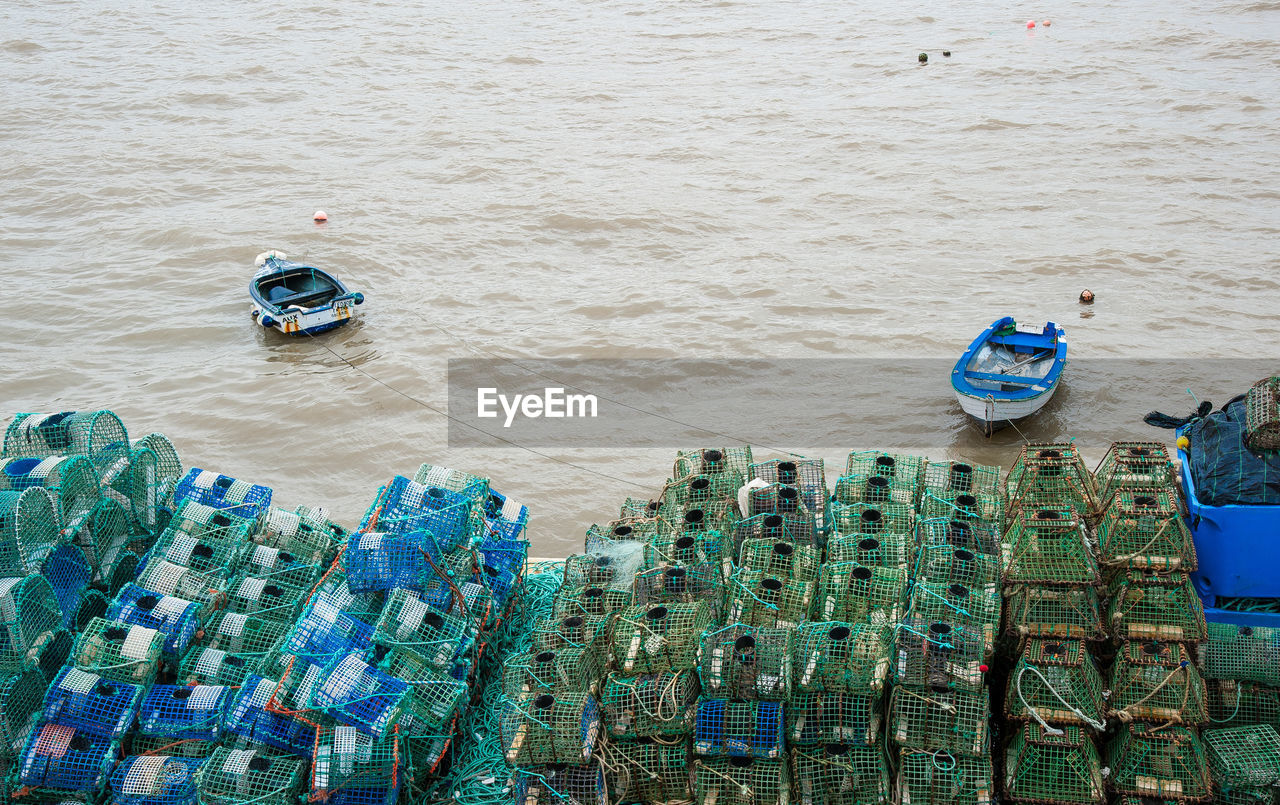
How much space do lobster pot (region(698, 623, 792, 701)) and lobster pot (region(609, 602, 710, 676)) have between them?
23 cm

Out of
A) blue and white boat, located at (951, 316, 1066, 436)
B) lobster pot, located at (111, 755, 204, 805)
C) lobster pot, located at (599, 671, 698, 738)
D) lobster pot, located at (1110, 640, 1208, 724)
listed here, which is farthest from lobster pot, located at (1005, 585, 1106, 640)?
blue and white boat, located at (951, 316, 1066, 436)

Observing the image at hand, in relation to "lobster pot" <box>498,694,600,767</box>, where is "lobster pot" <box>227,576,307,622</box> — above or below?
below

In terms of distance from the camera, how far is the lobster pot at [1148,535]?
Result: 5.86 metres

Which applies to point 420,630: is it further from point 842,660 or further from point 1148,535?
point 1148,535

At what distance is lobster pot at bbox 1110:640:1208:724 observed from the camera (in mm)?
5473

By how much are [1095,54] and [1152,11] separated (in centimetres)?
479

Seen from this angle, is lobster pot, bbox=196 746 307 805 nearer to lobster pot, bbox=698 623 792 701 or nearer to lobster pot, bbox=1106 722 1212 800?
lobster pot, bbox=698 623 792 701

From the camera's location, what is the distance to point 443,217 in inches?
869

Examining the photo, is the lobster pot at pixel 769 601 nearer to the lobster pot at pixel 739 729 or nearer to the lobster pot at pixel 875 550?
the lobster pot at pixel 875 550

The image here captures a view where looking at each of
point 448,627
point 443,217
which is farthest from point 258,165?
point 448,627

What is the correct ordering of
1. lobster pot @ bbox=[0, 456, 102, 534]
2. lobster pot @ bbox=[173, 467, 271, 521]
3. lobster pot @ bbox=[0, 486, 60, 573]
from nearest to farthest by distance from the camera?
lobster pot @ bbox=[0, 486, 60, 573] → lobster pot @ bbox=[0, 456, 102, 534] → lobster pot @ bbox=[173, 467, 271, 521]

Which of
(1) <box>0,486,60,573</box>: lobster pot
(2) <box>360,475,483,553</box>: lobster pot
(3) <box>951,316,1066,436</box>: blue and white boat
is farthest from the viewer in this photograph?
(3) <box>951,316,1066,436</box>: blue and white boat

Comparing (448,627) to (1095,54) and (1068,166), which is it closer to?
(1068,166)

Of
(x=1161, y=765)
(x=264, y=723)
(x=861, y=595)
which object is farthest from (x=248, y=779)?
(x=1161, y=765)
